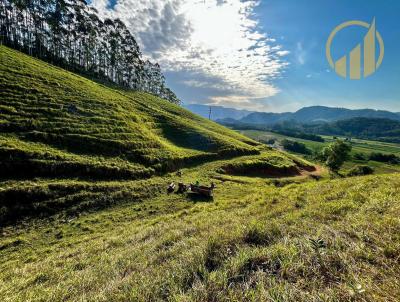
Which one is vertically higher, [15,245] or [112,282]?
[112,282]

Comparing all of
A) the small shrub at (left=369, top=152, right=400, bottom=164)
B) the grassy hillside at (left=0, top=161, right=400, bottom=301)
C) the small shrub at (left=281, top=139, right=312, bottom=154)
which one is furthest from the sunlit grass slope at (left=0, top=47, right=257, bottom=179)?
the small shrub at (left=369, top=152, right=400, bottom=164)

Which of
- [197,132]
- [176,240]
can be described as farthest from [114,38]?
[176,240]

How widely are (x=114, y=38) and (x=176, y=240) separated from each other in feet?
319

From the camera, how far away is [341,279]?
9.78ft

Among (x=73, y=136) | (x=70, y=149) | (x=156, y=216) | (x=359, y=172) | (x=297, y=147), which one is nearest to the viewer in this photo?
(x=156, y=216)

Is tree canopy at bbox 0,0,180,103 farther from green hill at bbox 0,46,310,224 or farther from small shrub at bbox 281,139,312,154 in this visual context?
small shrub at bbox 281,139,312,154

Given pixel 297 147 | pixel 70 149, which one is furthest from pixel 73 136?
pixel 297 147

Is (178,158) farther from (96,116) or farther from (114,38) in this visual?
(114,38)

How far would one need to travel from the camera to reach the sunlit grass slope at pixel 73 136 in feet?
70.8

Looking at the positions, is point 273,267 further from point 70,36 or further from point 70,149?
point 70,36

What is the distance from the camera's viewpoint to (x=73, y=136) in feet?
88.2

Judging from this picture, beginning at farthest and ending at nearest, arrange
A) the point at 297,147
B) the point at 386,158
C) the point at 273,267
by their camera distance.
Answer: the point at 297,147
the point at 386,158
the point at 273,267

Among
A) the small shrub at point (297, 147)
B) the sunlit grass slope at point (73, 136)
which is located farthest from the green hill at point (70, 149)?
the small shrub at point (297, 147)

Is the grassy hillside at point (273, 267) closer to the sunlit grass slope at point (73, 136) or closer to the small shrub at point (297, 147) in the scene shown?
the sunlit grass slope at point (73, 136)
